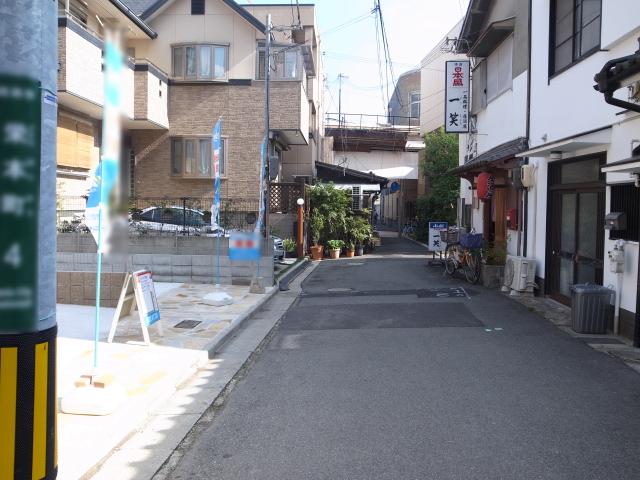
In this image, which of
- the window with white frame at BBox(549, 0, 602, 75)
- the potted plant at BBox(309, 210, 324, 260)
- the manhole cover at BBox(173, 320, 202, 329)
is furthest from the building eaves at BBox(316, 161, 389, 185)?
the manhole cover at BBox(173, 320, 202, 329)

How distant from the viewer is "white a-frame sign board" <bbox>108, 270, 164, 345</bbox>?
760cm

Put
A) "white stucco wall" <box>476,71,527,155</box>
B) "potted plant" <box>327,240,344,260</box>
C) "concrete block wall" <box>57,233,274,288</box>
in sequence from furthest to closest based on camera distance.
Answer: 1. "potted plant" <box>327,240,344,260</box>
2. "concrete block wall" <box>57,233,274,288</box>
3. "white stucco wall" <box>476,71,527,155</box>

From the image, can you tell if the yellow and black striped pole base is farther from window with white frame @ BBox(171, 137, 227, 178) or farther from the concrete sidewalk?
window with white frame @ BBox(171, 137, 227, 178)

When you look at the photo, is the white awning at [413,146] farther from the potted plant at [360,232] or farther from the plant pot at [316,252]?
the plant pot at [316,252]

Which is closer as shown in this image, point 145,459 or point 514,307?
point 145,459

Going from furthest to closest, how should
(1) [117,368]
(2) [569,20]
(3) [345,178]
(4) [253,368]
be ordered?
(3) [345,178]
(2) [569,20]
(4) [253,368]
(1) [117,368]

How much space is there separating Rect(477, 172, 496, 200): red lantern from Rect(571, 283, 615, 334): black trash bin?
23.5 ft

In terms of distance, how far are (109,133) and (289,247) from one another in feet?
50.3

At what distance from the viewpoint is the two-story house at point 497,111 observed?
1348cm

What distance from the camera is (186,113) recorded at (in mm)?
20375

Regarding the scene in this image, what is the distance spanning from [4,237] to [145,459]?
2541 millimetres

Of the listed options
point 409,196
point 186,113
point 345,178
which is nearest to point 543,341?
point 186,113

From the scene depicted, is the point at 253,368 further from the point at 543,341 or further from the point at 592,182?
the point at 592,182

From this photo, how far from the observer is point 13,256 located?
2584 mm
